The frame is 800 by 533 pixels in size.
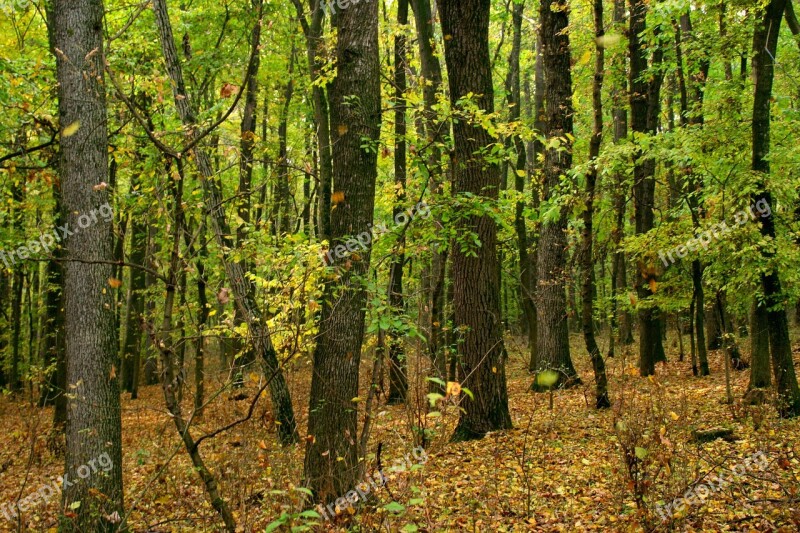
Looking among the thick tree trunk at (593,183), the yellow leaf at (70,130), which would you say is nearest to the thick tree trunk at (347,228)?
the yellow leaf at (70,130)

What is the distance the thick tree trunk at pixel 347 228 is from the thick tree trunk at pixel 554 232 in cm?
572

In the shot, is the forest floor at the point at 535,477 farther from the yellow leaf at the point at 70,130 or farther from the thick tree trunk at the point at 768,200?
the yellow leaf at the point at 70,130

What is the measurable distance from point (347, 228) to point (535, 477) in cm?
353

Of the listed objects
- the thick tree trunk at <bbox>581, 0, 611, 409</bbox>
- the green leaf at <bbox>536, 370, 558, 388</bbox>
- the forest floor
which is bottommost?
the forest floor

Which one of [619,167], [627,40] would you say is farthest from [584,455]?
[627,40]

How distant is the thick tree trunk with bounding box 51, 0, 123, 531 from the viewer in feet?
19.1

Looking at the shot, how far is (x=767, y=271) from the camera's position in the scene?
767cm

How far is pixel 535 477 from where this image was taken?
6.46 m

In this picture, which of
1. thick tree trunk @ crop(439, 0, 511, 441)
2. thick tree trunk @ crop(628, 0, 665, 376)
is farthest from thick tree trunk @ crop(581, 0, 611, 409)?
thick tree trunk @ crop(628, 0, 665, 376)

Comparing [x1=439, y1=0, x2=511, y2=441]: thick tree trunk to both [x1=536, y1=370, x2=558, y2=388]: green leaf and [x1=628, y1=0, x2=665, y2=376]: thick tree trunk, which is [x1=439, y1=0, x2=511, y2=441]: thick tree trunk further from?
[x1=628, y1=0, x2=665, y2=376]: thick tree trunk

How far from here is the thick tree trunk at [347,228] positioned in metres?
5.60

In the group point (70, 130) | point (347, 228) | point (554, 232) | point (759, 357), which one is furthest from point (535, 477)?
point (554, 232)

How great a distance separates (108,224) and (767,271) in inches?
322

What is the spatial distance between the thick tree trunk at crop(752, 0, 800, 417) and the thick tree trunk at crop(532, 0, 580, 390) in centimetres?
337
